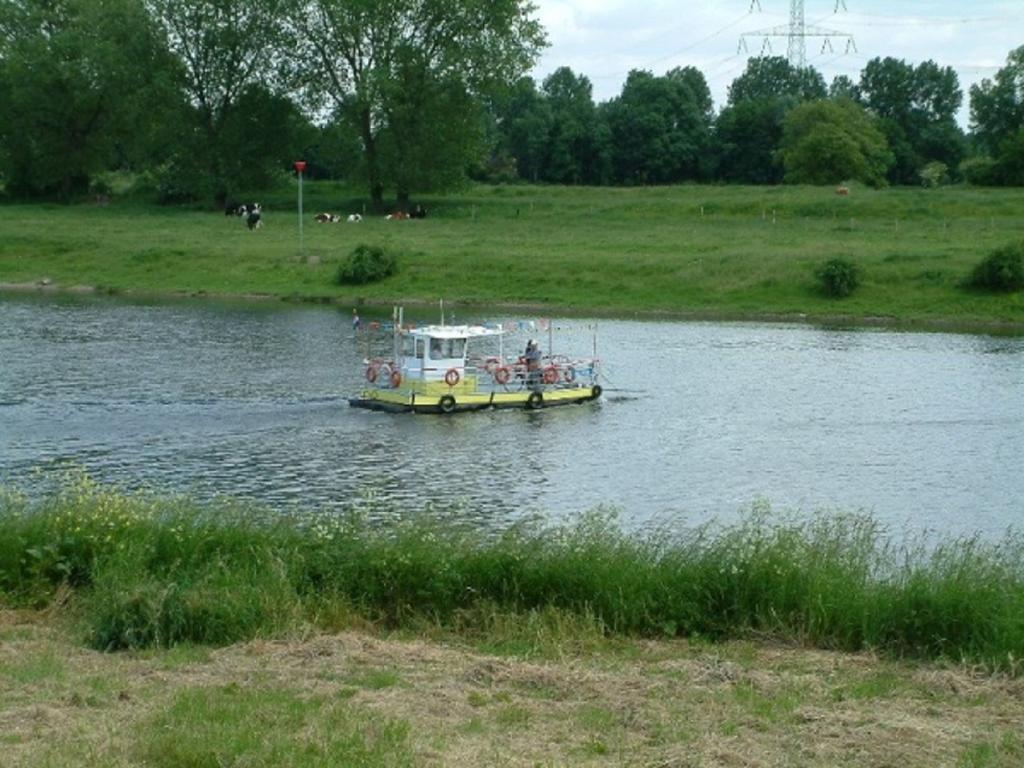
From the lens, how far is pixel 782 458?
132 feet

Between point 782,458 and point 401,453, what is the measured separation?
998 cm

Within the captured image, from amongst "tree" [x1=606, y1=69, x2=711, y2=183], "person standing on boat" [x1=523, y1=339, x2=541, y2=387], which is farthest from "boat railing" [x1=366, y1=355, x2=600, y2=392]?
"tree" [x1=606, y1=69, x2=711, y2=183]

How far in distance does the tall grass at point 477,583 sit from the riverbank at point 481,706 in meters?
0.70

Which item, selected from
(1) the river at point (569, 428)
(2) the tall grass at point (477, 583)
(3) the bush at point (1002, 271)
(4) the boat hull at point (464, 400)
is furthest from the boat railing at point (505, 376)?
(3) the bush at point (1002, 271)

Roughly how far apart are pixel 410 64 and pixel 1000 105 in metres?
65.7

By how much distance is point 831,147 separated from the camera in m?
124

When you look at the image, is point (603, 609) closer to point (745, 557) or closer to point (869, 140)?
point (745, 557)

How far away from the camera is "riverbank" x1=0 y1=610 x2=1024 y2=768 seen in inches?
526

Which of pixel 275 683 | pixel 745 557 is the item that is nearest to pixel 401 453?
pixel 745 557

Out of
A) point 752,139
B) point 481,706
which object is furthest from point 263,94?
point 481,706

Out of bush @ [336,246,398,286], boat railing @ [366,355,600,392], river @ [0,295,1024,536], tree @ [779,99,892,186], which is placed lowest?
river @ [0,295,1024,536]

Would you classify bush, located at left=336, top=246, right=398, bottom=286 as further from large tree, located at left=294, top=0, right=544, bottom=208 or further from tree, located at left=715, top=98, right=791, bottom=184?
tree, located at left=715, top=98, right=791, bottom=184

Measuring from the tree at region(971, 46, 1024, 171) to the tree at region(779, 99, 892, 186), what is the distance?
652 inches

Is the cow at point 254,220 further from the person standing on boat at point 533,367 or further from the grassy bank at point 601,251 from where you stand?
the person standing on boat at point 533,367
